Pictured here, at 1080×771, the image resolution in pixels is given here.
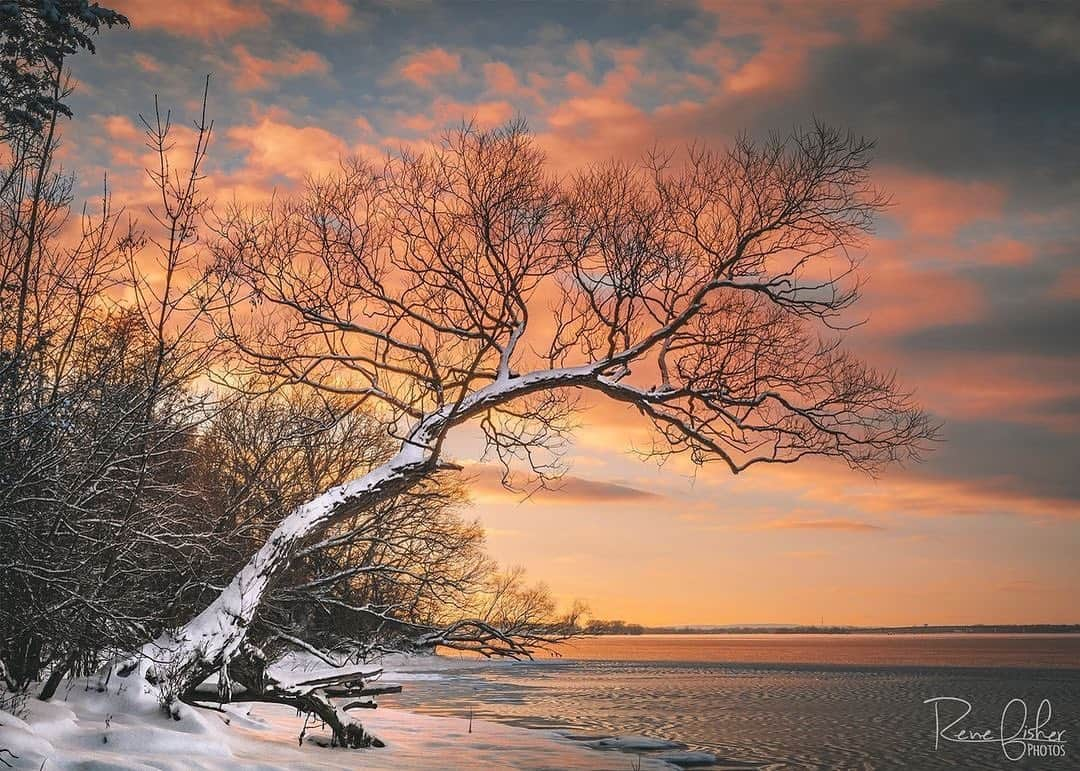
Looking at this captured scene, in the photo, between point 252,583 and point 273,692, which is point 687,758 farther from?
point 252,583

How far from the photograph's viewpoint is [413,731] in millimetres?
14562

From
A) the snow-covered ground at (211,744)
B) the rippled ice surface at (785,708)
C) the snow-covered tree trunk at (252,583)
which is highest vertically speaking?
the snow-covered tree trunk at (252,583)

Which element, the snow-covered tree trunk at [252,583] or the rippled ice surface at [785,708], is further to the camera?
the rippled ice surface at [785,708]

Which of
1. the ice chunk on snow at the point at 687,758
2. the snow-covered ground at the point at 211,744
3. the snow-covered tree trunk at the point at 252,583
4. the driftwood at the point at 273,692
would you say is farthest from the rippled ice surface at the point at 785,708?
the snow-covered tree trunk at the point at 252,583

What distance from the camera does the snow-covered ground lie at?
7438mm

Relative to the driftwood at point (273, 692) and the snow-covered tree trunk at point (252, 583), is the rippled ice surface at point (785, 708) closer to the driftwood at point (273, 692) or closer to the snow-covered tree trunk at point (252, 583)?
the driftwood at point (273, 692)

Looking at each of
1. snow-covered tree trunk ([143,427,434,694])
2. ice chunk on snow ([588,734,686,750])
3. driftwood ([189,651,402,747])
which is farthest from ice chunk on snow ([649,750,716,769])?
snow-covered tree trunk ([143,427,434,694])

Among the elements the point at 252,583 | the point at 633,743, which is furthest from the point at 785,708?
the point at 252,583

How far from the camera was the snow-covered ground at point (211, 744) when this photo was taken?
293 inches

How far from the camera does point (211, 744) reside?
29.2 feet

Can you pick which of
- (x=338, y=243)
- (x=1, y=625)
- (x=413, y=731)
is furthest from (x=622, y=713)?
(x=1, y=625)

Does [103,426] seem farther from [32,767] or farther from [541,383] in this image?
[541,383]

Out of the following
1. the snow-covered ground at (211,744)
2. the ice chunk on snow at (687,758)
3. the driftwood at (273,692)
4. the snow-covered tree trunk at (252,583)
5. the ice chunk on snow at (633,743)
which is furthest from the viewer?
the ice chunk on snow at (633,743)

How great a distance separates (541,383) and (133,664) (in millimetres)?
5633
